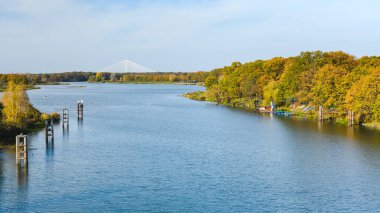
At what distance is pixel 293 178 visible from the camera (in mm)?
35844

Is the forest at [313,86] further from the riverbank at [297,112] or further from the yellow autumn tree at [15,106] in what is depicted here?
the yellow autumn tree at [15,106]

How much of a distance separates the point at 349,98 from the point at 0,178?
4989 centimetres

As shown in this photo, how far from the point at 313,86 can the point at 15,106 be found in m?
48.8

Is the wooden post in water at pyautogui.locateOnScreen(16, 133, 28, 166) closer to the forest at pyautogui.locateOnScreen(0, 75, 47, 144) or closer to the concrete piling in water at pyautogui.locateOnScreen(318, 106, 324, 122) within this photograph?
the forest at pyautogui.locateOnScreen(0, 75, 47, 144)

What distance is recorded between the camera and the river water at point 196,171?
29547 millimetres

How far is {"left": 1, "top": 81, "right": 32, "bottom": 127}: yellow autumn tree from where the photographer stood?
53.0 metres

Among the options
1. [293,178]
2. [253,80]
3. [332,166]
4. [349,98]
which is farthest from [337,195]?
[253,80]

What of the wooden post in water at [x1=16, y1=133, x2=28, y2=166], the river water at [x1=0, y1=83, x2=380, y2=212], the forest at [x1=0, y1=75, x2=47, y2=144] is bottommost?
the river water at [x1=0, y1=83, x2=380, y2=212]

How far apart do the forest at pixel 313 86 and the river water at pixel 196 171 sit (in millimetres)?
7390

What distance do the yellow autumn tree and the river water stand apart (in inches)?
113

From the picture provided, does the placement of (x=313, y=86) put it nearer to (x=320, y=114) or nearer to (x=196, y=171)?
(x=320, y=114)

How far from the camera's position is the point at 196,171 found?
37.5m

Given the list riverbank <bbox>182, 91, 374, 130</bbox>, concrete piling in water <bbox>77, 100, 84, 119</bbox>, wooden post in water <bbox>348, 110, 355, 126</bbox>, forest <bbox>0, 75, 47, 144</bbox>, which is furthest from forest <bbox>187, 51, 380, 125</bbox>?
forest <bbox>0, 75, 47, 144</bbox>

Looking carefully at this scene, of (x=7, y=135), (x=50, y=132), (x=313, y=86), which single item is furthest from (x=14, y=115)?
(x=313, y=86)
